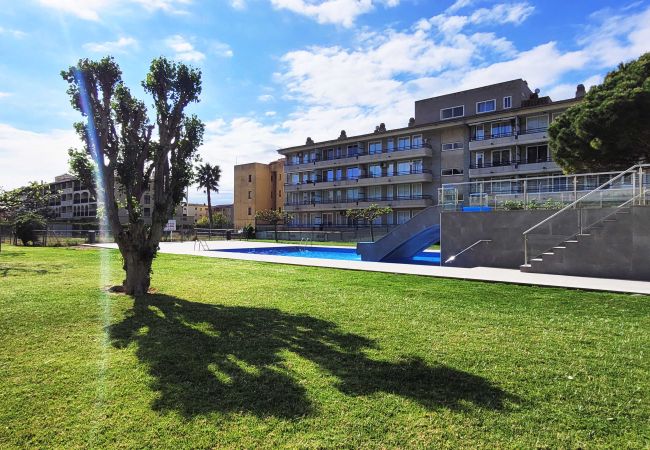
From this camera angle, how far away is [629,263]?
11945mm

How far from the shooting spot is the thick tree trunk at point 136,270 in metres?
9.65

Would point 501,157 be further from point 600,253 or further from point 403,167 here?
point 600,253

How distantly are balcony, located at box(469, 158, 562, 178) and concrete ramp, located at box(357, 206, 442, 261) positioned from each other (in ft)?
74.0

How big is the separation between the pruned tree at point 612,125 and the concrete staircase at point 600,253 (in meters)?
7.54

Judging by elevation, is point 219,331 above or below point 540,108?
below

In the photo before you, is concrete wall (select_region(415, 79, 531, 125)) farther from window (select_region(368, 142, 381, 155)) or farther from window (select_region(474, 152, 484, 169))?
window (select_region(368, 142, 381, 155))

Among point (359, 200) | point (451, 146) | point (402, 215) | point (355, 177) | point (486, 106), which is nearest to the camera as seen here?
point (486, 106)

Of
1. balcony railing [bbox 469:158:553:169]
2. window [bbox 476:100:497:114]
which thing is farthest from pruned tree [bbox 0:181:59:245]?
window [bbox 476:100:497:114]

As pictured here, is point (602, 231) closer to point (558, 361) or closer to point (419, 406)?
point (558, 361)

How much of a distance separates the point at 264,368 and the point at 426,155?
146 ft

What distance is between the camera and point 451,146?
45.7 meters

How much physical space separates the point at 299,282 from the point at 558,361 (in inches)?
299

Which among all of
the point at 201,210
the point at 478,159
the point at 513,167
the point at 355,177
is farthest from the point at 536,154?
the point at 201,210

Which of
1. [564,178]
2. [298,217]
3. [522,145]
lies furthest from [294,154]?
Answer: [564,178]
